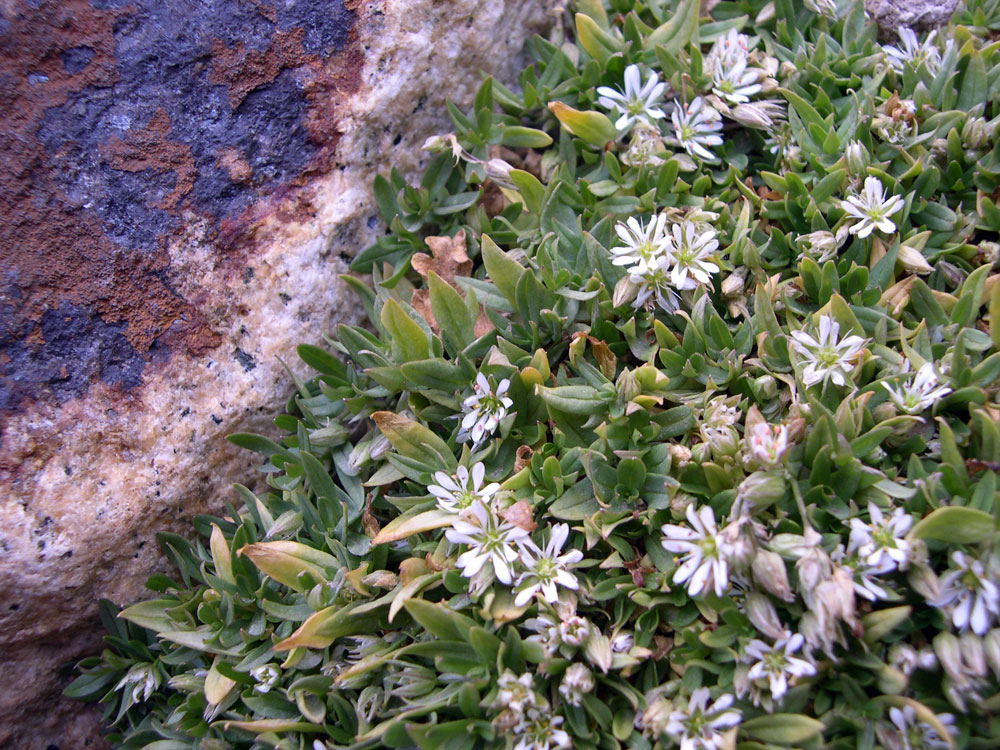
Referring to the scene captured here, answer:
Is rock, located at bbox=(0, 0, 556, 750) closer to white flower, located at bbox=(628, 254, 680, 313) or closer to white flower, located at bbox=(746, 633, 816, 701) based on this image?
white flower, located at bbox=(628, 254, 680, 313)

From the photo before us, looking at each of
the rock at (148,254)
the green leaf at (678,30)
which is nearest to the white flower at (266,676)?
the rock at (148,254)

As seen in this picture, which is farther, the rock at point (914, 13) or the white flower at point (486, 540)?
the rock at point (914, 13)

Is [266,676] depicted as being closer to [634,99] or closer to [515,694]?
[515,694]

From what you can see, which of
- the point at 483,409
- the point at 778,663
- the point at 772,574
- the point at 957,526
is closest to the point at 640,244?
the point at 483,409

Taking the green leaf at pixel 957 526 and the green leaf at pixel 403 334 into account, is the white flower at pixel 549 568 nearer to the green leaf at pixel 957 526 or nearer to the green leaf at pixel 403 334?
the green leaf at pixel 403 334

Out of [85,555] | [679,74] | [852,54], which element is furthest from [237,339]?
[852,54]

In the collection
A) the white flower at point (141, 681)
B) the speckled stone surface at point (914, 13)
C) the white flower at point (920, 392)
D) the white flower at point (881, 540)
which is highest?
the speckled stone surface at point (914, 13)

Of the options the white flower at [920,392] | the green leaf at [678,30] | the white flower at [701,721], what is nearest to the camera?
the white flower at [701,721]
